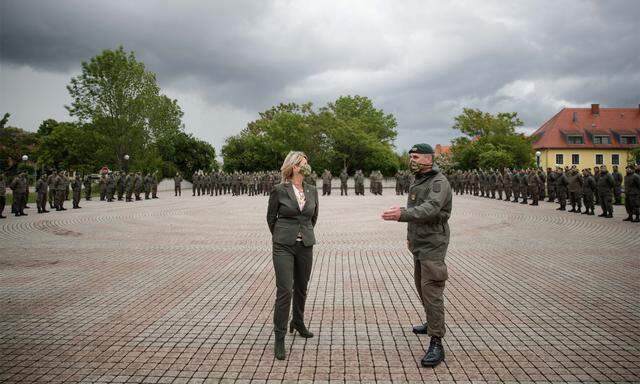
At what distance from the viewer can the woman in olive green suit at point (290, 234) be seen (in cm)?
437

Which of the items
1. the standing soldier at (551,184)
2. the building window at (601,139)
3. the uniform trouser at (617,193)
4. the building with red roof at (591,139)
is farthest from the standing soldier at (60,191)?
the building window at (601,139)

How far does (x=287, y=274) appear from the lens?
442cm

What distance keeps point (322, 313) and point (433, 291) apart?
1.83 meters

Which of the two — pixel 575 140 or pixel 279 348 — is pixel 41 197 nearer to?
pixel 279 348

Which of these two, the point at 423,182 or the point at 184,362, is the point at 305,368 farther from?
the point at 423,182

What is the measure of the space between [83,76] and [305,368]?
2033 inches

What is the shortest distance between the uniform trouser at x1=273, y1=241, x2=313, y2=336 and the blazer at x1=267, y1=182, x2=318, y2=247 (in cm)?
9

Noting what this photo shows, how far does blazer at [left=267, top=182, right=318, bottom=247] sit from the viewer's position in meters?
4.46

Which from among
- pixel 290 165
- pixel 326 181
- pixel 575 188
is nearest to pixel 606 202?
pixel 575 188

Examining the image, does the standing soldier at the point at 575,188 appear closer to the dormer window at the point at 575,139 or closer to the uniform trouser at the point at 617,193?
the uniform trouser at the point at 617,193

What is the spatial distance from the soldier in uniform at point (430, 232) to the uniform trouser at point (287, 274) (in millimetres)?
957

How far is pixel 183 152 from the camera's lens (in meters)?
65.2

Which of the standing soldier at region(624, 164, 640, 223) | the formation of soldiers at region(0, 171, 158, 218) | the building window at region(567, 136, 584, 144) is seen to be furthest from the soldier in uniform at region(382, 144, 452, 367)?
the building window at region(567, 136, 584, 144)

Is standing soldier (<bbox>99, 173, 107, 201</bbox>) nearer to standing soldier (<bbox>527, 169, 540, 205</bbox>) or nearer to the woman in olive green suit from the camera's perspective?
standing soldier (<bbox>527, 169, 540, 205</bbox>)
